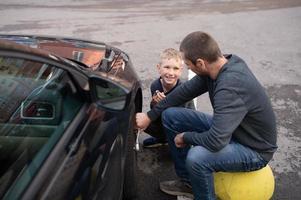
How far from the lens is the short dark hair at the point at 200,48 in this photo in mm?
2789

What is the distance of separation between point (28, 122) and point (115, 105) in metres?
0.49

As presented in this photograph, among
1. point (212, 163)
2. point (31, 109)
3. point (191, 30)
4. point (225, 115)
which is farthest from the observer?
point (191, 30)

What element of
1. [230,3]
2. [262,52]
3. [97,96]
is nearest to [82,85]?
[97,96]

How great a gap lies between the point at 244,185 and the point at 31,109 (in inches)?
63.9

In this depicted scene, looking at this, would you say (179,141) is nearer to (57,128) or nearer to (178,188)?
(178,188)

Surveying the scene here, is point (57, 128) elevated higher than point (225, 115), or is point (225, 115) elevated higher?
point (57, 128)

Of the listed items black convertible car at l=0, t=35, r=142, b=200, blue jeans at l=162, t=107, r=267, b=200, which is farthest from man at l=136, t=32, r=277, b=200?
black convertible car at l=0, t=35, r=142, b=200

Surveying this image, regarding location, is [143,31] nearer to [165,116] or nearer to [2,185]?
[165,116]

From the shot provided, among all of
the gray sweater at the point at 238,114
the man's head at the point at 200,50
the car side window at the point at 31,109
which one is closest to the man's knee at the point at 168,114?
the gray sweater at the point at 238,114

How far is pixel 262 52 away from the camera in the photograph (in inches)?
266

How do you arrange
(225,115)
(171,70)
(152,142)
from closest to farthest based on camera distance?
(225,115) → (171,70) → (152,142)

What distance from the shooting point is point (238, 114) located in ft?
9.00

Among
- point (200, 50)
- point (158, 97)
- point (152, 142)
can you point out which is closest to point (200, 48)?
point (200, 50)

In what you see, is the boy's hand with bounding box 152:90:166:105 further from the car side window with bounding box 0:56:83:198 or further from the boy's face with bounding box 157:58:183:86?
the car side window with bounding box 0:56:83:198
